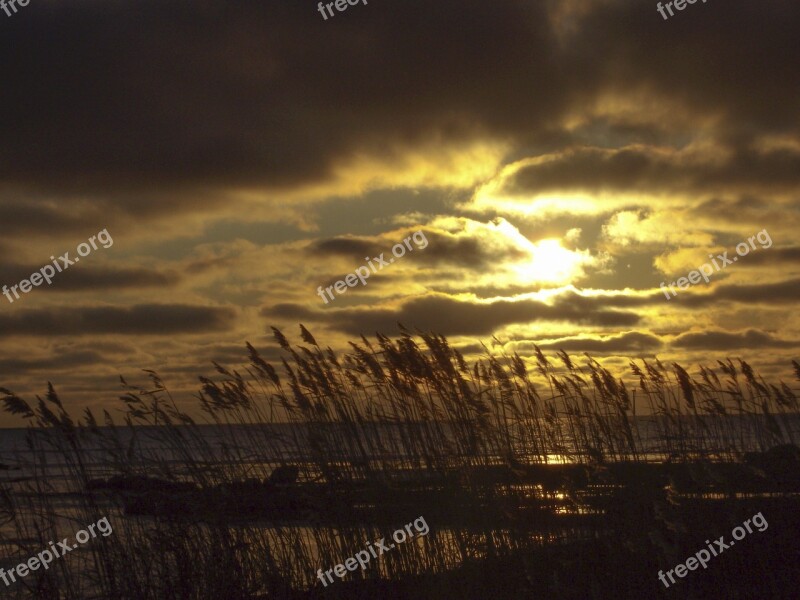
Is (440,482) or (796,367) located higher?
(796,367)

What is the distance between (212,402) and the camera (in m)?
9.55

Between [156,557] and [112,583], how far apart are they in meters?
0.48

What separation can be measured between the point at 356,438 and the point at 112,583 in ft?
9.60

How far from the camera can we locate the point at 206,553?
823cm

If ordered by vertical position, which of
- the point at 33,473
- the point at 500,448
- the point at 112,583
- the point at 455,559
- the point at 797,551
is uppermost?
the point at 33,473

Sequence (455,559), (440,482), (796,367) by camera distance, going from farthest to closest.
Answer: (796,367) < (440,482) < (455,559)

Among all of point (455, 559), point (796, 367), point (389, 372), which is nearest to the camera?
point (455, 559)

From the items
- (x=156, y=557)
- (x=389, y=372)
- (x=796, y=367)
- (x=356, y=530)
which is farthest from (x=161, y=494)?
(x=796, y=367)

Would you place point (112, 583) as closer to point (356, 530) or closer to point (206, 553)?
point (206, 553)

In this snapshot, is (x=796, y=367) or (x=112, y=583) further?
(x=796, y=367)

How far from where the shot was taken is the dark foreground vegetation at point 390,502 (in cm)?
785

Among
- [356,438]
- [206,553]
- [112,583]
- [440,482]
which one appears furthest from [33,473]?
[440,482]

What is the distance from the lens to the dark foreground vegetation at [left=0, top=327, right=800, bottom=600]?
7848 mm

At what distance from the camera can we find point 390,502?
332 inches
